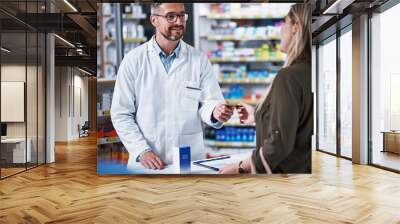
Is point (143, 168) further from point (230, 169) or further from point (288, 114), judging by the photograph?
point (288, 114)

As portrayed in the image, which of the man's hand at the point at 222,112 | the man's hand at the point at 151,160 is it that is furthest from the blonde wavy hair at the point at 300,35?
the man's hand at the point at 151,160

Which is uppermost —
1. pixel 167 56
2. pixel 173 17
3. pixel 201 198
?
pixel 173 17

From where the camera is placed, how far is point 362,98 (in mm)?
7422

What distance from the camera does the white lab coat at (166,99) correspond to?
17.6ft

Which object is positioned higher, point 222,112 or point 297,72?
point 297,72

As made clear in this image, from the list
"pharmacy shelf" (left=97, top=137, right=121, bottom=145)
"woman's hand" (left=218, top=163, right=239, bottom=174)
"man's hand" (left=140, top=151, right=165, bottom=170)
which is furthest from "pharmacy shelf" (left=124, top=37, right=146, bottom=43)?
"woman's hand" (left=218, top=163, right=239, bottom=174)

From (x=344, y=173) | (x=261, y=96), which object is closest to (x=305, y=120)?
(x=261, y=96)

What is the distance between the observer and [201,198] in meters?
4.52

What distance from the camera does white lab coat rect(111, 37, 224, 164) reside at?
211 inches

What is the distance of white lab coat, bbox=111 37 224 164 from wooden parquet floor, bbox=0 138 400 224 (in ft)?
2.01

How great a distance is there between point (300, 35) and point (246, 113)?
4.24 feet

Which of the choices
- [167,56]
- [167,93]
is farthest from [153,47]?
[167,93]

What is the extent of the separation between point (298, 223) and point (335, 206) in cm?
80

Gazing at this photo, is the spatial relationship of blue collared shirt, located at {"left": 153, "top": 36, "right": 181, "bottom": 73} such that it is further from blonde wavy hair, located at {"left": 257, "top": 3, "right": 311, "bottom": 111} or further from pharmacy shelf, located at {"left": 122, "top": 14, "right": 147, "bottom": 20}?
blonde wavy hair, located at {"left": 257, "top": 3, "right": 311, "bottom": 111}
